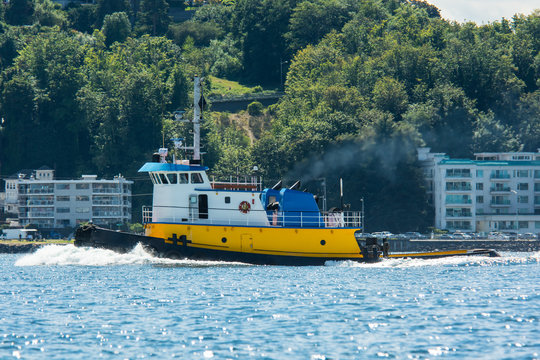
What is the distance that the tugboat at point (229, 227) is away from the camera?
49156 millimetres

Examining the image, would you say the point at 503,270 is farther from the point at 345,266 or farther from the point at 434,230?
the point at 434,230

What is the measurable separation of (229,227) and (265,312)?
17009mm

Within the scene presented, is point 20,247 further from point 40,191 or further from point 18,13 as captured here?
point 18,13

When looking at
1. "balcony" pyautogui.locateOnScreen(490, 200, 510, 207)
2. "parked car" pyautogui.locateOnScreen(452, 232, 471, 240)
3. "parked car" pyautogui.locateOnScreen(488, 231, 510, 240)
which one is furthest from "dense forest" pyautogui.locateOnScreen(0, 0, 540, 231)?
"balcony" pyautogui.locateOnScreen(490, 200, 510, 207)

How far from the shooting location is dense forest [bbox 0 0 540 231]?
10350 cm

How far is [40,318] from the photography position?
102 feet

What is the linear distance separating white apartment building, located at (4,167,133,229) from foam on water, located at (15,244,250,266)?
51.5 metres

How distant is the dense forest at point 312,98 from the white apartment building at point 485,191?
324 cm

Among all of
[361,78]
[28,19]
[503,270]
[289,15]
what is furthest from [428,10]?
[503,270]

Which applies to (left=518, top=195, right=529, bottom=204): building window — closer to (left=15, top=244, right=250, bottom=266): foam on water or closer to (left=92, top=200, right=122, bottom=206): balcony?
(left=92, top=200, right=122, bottom=206): balcony

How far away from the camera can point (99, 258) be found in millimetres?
51406

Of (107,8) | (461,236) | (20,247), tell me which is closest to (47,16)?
(107,8)

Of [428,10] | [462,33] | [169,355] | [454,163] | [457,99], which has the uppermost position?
[428,10]

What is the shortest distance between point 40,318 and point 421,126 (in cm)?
8461
